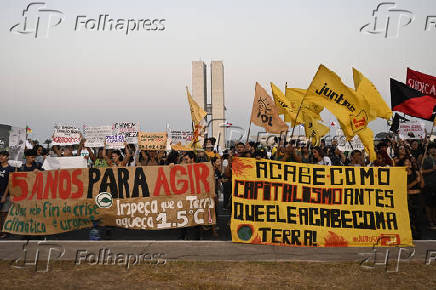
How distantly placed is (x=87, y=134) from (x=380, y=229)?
8.11 metres

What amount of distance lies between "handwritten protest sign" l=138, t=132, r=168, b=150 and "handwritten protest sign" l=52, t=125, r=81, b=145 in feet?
7.11

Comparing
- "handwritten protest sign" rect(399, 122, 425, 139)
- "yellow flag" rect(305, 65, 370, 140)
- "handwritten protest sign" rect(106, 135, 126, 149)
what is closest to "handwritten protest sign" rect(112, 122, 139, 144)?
"handwritten protest sign" rect(106, 135, 126, 149)

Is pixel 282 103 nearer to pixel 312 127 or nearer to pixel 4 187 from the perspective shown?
pixel 312 127

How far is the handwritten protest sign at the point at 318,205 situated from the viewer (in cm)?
615

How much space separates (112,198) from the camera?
268 inches

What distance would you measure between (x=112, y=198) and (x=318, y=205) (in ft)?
12.3

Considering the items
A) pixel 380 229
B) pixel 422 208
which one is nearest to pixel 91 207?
pixel 380 229

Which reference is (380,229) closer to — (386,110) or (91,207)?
(386,110)

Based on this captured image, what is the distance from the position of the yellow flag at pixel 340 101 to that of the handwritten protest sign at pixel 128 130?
229 inches

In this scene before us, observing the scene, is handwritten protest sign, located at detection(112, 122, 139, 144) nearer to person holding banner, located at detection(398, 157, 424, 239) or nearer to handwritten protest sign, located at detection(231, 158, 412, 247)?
handwritten protest sign, located at detection(231, 158, 412, 247)

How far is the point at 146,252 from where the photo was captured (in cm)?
568

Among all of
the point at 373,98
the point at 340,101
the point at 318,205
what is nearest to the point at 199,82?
the point at 373,98

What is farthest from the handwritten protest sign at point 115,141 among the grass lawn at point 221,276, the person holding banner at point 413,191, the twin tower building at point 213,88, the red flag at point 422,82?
the twin tower building at point 213,88

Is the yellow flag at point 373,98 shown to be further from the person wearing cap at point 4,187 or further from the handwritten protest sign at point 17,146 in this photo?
the person wearing cap at point 4,187
